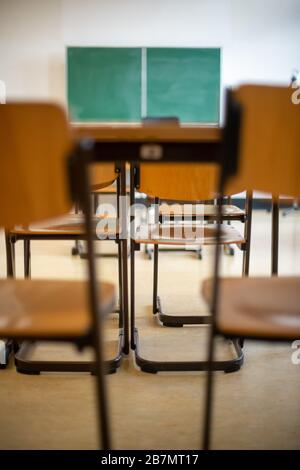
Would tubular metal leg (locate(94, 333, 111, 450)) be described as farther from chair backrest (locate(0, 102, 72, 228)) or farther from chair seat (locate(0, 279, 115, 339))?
chair backrest (locate(0, 102, 72, 228))

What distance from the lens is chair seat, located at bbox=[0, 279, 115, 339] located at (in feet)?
2.94

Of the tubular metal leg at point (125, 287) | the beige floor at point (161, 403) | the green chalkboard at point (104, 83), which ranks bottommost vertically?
the beige floor at point (161, 403)

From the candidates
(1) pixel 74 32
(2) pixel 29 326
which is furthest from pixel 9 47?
(2) pixel 29 326

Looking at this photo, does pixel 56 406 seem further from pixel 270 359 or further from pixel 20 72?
pixel 20 72

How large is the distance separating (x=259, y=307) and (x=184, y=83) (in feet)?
18.9

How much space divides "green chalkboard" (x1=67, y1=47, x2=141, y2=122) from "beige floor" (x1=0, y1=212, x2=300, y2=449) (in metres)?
4.56

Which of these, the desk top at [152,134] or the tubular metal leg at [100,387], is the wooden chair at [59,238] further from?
the tubular metal leg at [100,387]

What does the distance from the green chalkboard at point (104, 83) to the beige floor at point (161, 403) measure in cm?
456

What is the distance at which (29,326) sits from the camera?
3.00 ft

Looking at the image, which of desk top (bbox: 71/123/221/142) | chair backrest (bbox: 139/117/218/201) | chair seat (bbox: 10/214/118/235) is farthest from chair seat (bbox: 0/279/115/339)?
chair backrest (bbox: 139/117/218/201)

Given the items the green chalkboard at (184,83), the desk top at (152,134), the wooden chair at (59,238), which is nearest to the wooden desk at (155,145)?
the desk top at (152,134)

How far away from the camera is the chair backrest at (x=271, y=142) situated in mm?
1115

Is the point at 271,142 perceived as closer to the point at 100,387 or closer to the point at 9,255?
the point at 100,387

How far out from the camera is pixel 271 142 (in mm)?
1135
